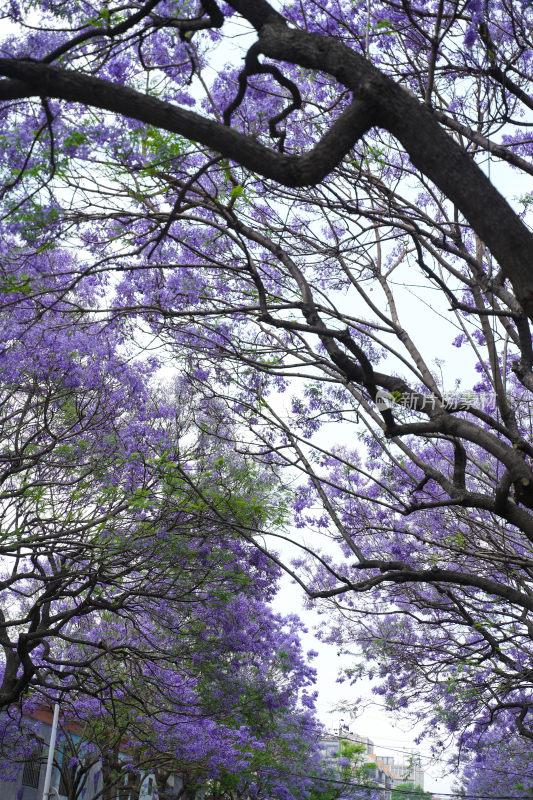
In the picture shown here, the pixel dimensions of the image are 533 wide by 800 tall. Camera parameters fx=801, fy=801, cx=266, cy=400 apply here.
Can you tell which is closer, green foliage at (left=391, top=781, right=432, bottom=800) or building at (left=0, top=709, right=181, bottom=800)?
building at (left=0, top=709, right=181, bottom=800)

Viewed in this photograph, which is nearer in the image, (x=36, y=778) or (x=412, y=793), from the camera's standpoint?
(x=36, y=778)

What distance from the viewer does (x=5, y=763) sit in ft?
44.7

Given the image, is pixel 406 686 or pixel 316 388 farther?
pixel 406 686

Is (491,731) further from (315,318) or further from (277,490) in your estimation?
(315,318)

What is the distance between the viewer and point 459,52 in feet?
18.2

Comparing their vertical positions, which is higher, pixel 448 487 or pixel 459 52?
pixel 459 52

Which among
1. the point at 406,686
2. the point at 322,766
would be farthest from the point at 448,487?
the point at 322,766

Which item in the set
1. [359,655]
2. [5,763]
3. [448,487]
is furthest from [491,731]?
[448,487]

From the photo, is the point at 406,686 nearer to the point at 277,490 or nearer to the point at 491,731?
the point at 277,490

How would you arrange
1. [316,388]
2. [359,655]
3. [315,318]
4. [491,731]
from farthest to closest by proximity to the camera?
1. [491,731]
2. [359,655]
3. [316,388]
4. [315,318]

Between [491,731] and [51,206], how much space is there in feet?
55.5

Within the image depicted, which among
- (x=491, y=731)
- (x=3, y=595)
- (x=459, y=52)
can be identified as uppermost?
(x=459, y=52)

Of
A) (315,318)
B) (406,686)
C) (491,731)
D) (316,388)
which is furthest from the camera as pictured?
(491,731)

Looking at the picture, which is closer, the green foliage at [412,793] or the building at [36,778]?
the building at [36,778]
